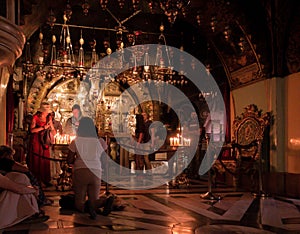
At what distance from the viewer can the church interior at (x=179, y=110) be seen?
16.2 ft

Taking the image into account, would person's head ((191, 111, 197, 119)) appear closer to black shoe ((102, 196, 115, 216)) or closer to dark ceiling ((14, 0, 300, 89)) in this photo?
dark ceiling ((14, 0, 300, 89))

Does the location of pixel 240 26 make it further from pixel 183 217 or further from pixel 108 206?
pixel 108 206

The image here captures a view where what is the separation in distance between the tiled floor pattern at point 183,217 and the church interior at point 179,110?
16mm

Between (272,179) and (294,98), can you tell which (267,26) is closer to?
(294,98)

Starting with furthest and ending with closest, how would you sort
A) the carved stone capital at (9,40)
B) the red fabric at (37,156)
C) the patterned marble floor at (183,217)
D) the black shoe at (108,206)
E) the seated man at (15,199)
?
the red fabric at (37,156)
the black shoe at (108,206)
the patterned marble floor at (183,217)
the seated man at (15,199)
the carved stone capital at (9,40)

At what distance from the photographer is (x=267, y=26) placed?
790 cm

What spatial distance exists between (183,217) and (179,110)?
885cm

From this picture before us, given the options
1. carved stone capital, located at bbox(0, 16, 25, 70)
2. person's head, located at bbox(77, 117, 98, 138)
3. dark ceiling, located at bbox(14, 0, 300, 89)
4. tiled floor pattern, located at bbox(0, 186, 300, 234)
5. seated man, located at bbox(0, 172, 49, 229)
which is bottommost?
tiled floor pattern, located at bbox(0, 186, 300, 234)

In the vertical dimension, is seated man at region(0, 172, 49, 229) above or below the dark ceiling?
below

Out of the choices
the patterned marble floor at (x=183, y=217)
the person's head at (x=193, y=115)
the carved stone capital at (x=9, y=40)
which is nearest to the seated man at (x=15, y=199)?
the patterned marble floor at (x=183, y=217)

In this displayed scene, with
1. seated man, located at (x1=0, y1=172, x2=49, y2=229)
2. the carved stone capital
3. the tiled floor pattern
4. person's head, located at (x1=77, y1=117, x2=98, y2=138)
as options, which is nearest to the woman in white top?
person's head, located at (x1=77, y1=117, x2=98, y2=138)

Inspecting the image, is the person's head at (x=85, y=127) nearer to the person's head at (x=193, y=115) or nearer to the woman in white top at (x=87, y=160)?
the woman in white top at (x=87, y=160)

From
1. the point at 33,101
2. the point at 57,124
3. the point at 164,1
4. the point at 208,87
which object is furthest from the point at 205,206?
the point at 33,101

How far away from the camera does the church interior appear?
4.93 meters
